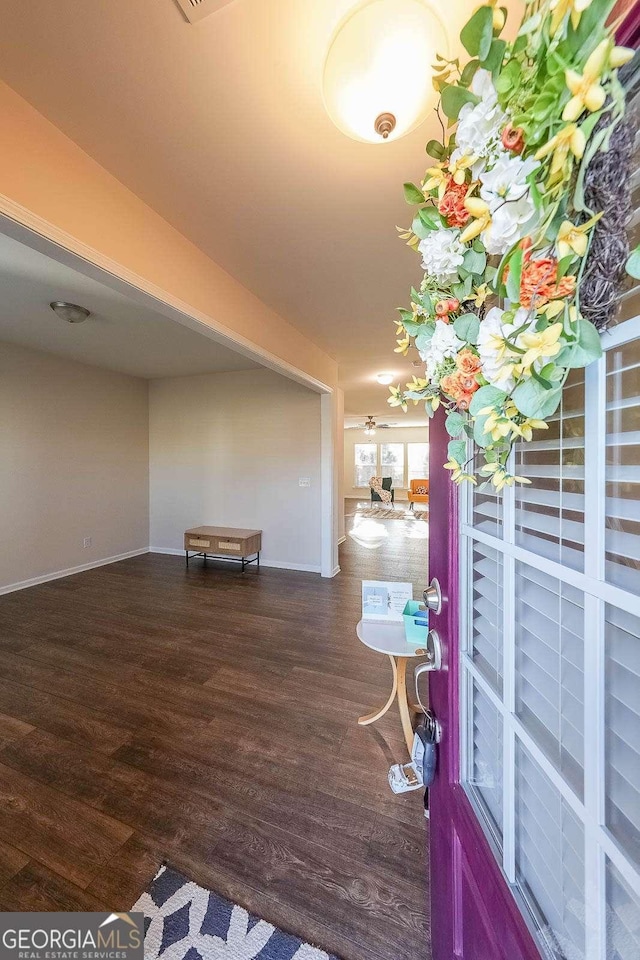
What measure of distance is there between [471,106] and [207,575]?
4.85 metres

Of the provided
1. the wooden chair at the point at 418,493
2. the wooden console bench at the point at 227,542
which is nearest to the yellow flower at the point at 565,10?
the wooden console bench at the point at 227,542

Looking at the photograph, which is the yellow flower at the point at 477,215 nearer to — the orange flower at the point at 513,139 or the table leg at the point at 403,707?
the orange flower at the point at 513,139

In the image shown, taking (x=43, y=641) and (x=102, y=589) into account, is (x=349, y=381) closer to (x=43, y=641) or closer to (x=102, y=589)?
(x=102, y=589)

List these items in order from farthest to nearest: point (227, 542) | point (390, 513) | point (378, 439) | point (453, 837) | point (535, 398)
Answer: point (378, 439) < point (390, 513) < point (227, 542) < point (453, 837) < point (535, 398)

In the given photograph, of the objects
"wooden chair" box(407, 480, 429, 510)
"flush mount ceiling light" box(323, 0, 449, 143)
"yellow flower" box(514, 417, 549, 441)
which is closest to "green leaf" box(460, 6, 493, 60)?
"yellow flower" box(514, 417, 549, 441)

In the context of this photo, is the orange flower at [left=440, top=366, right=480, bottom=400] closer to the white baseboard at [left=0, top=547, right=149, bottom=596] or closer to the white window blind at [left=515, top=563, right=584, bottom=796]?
the white window blind at [left=515, top=563, right=584, bottom=796]

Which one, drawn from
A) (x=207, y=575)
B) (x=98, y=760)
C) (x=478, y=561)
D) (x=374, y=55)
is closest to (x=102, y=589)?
(x=207, y=575)

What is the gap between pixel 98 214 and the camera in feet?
5.14

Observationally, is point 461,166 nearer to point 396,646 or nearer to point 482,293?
point 482,293

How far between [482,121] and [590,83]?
0.16 meters

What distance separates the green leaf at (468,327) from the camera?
530 mm

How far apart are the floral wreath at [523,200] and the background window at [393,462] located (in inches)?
478

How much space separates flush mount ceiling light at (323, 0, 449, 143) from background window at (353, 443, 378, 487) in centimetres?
1174

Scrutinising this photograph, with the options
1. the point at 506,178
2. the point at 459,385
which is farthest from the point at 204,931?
the point at 506,178
